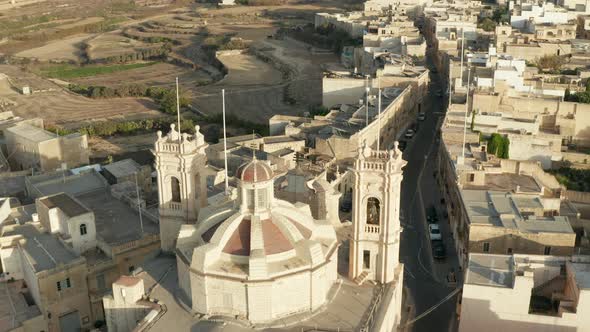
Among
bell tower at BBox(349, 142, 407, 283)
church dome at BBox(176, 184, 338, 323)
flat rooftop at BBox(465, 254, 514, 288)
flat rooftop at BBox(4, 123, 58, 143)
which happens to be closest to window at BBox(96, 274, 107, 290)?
A: church dome at BBox(176, 184, 338, 323)

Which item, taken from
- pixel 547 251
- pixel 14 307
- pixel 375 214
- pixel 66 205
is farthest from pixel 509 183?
pixel 14 307

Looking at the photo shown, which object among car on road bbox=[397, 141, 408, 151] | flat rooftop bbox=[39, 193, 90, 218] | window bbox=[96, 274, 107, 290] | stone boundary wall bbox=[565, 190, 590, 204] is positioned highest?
flat rooftop bbox=[39, 193, 90, 218]

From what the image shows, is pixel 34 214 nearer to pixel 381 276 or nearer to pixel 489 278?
pixel 381 276

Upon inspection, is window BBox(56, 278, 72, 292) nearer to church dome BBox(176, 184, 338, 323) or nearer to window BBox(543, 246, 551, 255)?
church dome BBox(176, 184, 338, 323)

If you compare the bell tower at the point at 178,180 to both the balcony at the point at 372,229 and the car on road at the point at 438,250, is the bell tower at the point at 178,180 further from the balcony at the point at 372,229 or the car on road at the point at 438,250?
the car on road at the point at 438,250

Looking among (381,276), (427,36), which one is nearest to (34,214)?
(381,276)
